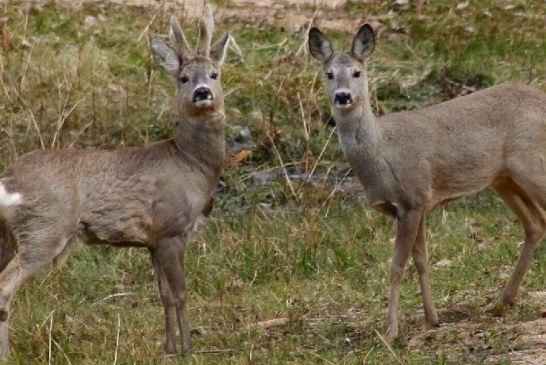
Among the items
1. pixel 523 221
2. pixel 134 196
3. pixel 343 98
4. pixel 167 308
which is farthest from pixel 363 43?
pixel 167 308

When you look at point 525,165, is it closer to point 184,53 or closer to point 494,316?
point 494,316

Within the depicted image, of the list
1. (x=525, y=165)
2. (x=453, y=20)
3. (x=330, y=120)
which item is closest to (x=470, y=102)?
(x=525, y=165)

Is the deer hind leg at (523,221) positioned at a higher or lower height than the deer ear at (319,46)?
lower

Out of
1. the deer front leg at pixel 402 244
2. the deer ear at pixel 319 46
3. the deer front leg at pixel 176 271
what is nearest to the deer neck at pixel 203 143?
the deer front leg at pixel 176 271

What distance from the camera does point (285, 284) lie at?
9.93 metres

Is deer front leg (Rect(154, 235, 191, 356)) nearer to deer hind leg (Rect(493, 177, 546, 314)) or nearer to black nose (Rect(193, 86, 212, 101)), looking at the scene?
black nose (Rect(193, 86, 212, 101))

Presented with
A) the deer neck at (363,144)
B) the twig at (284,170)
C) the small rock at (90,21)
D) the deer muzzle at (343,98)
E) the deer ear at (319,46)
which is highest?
the deer ear at (319,46)

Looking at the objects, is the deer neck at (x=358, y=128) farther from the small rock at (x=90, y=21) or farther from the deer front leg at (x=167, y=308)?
the small rock at (x=90, y=21)

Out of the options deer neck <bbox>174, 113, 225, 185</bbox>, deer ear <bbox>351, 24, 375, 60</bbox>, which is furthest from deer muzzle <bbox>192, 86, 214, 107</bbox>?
deer ear <bbox>351, 24, 375, 60</bbox>

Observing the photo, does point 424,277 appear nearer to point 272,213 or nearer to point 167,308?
point 167,308

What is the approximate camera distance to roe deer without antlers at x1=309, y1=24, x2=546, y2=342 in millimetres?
8664

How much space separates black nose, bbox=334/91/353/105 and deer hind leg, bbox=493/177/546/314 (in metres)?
1.15

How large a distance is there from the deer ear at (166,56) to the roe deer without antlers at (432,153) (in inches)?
35.2

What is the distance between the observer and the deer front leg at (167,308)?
8438mm
